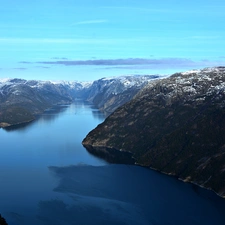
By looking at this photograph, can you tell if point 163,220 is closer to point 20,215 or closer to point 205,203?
point 205,203

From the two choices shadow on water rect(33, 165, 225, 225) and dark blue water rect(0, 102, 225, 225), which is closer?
dark blue water rect(0, 102, 225, 225)

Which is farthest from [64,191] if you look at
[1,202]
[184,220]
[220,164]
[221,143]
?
[221,143]

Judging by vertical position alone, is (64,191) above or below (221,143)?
below

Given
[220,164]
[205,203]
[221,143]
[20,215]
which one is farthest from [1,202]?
[221,143]

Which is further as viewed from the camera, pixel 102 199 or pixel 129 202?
pixel 102 199

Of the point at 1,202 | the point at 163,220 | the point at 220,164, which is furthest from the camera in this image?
the point at 220,164

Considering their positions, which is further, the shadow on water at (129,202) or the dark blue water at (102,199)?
the shadow on water at (129,202)

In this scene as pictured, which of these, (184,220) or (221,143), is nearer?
(184,220)

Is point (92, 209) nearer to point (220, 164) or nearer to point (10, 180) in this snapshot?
point (10, 180)

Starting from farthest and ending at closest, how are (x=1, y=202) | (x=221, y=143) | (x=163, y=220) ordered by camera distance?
1. (x=221, y=143)
2. (x=1, y=202)
3. (x=163, y=220)
